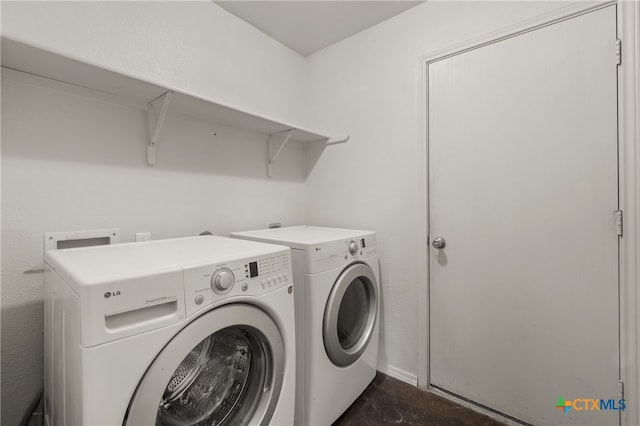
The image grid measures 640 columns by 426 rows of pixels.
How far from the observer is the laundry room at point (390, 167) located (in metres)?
1.15

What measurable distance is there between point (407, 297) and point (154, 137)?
173 cm

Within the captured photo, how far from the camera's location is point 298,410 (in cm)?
130

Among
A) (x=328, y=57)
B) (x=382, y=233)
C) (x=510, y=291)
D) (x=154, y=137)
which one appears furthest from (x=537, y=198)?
(x=154, y=137)

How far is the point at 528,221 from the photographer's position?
4.58ft

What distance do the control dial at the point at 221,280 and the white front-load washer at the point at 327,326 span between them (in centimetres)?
45

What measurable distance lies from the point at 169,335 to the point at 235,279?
233 mm

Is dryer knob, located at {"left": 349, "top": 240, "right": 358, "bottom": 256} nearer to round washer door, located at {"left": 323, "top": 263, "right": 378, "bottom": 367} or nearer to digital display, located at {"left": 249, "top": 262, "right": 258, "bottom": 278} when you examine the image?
round washer door, located at {"left": 323, "top": 263, "right": 378, "bottom": 367}

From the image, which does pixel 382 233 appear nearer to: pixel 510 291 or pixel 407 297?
pixel 407 297

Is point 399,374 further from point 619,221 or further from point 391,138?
point 391,138

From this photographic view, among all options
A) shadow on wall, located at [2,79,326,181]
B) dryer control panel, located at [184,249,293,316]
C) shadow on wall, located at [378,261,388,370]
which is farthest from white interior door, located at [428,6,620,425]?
shadow on wall, located at [2,79,326,181]

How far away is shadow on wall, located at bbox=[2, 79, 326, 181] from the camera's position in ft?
3.66

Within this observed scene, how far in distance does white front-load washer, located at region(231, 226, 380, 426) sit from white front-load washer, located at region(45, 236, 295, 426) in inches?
7.6

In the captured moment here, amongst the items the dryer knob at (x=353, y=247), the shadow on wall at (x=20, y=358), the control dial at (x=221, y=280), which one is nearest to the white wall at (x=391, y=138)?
the dryer knob at (x=353, y=247)

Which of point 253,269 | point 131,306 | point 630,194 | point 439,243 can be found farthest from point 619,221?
point 131,306
